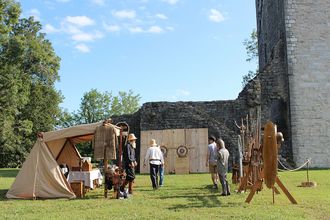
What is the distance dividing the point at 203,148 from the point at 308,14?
8.36 m

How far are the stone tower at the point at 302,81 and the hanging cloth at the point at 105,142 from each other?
485 inches

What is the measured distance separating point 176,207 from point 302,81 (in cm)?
1444

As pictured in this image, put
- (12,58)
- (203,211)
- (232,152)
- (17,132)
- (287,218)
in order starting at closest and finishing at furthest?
(287,218) → (203,211) → (232,152) → (12,58) → (17,132)

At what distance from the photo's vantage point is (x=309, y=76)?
68.8 feet

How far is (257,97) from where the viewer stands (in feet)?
69.9

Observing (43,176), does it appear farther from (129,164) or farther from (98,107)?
(98,107)

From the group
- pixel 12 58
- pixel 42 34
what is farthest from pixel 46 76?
pixel 12 58

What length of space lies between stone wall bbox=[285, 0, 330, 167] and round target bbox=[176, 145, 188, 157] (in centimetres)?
511

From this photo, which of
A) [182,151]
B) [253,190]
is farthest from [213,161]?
[182,151]

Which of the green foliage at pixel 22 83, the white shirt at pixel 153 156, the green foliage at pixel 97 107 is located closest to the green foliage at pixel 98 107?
the green foliage at pixel 97 107

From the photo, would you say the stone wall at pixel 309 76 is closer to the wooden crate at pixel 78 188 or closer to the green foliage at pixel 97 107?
the wooden crate at pixel 78 188

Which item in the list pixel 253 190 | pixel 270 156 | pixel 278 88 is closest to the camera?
pixel 270 156

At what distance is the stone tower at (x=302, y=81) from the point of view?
2050 cm

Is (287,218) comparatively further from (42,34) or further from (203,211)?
(42,34)
